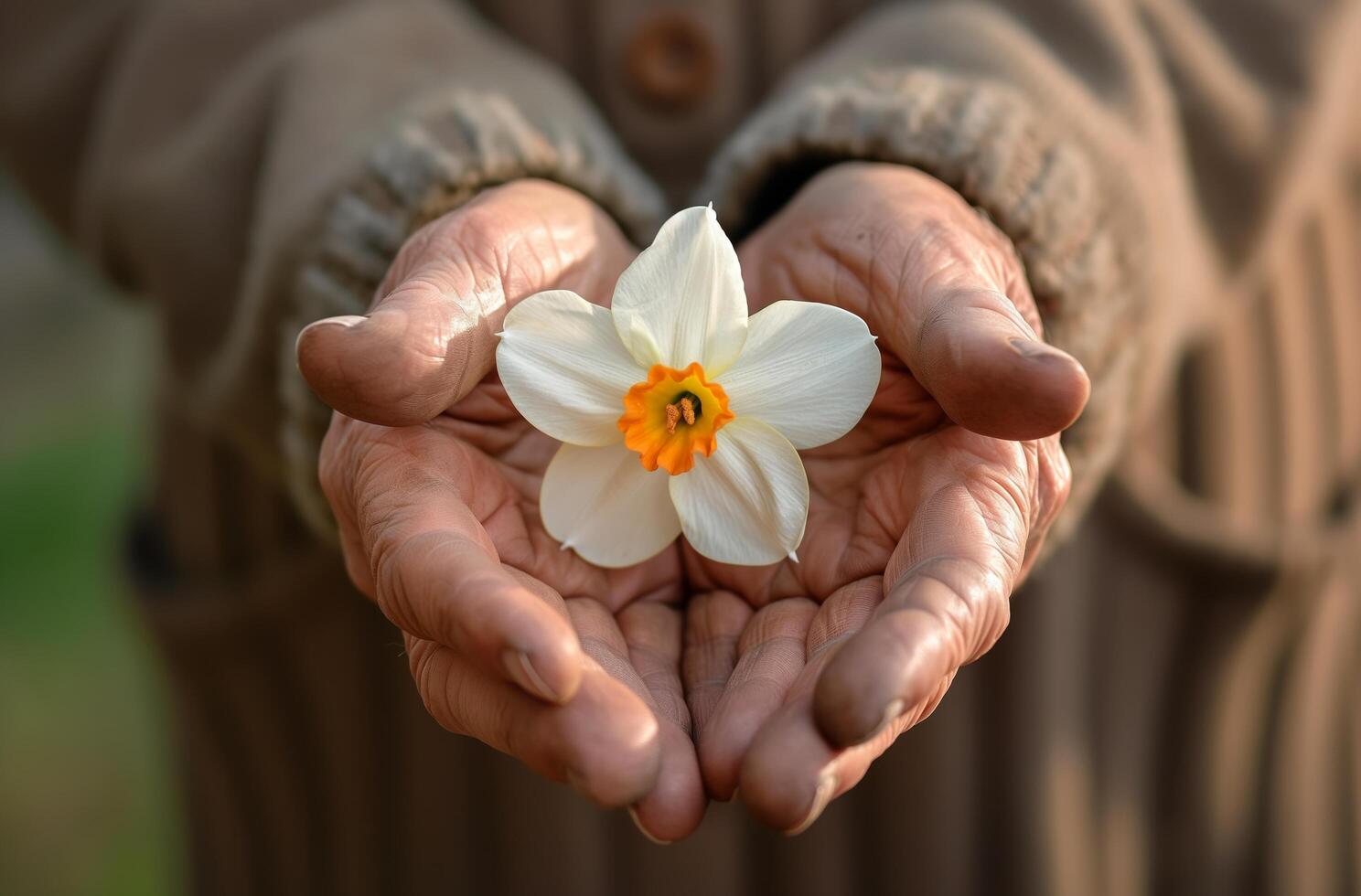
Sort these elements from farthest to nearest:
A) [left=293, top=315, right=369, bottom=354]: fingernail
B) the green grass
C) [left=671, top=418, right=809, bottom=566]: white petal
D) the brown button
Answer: the green grass < the brown button < [left=671, top=418, right=809, bottom=566]: white petal < [left=293, top=315, right=369, bottom=354]: fingernail

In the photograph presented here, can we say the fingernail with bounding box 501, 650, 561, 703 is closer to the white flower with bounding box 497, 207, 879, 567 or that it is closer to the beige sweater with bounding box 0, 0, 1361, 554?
the white flower with bounding box 497, 207, 879, 567

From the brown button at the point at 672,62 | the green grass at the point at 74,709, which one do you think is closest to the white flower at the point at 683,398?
the brown button at the point at 672,62

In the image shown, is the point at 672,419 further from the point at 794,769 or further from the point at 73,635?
the point at 73,635

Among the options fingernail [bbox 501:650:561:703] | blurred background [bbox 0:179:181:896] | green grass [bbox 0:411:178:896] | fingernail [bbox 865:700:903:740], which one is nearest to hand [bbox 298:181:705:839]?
fingernail [bbox 501:650:561:703]

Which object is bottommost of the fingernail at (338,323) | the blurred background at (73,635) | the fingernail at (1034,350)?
the blurred background at (73,635)

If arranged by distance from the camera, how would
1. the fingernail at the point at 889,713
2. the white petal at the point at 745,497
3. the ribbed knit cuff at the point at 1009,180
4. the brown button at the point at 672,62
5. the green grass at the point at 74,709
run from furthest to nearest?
the green grass at the point at 74,709, the brown button at the point at 672,62, the ribbed knit cuff at the point at 1009,180, the white petal at the point at 745,497, the fingernail at the point at 889,713

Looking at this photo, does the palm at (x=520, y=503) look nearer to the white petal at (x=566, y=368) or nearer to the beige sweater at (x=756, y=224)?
the white petal at (x=566, y=368)

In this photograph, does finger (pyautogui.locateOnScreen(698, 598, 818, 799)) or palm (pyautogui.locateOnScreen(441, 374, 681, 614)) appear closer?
finger (pyautogui.locateOnScreen(698, 598, 818, 799))

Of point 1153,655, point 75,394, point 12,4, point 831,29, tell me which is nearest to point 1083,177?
point 831,29
